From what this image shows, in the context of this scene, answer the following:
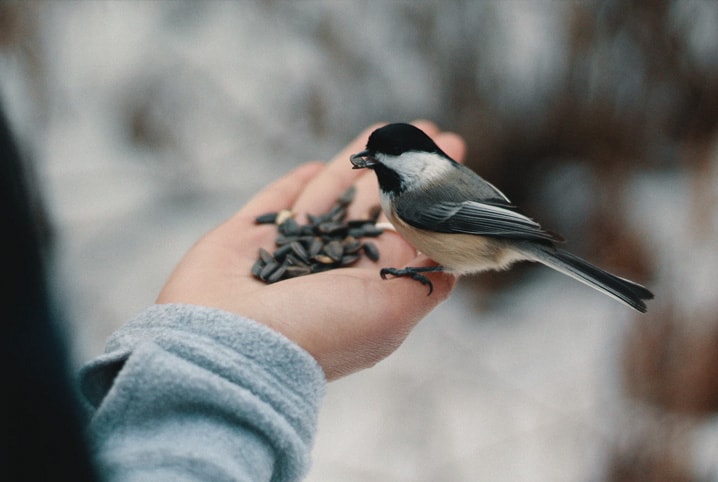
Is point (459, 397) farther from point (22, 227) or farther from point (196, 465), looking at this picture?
point (22, 227)

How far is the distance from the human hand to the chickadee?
0.25 ft

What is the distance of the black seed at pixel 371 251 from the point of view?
1254mm

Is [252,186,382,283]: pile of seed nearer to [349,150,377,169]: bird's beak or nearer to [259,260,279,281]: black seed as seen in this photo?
[259,260,279,281]: black seed

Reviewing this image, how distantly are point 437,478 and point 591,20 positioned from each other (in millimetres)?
1312

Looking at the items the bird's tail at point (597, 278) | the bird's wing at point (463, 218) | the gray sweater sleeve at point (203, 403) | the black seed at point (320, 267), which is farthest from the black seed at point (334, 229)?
the gray sweater sleeve at point (203, 403)

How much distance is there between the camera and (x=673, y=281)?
1.61 metres

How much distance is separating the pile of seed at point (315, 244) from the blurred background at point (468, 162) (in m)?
0.61

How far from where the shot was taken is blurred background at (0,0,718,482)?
1666 mm

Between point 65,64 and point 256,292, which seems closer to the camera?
point 256,292

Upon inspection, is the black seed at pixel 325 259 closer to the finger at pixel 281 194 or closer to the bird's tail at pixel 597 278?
the finger at pixel 281 194

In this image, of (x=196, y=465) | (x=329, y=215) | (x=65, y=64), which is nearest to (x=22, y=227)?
(x=196, y=465)

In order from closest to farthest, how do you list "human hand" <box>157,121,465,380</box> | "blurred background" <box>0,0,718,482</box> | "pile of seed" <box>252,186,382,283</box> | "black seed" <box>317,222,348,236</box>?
"human hand" <box>157,121,465,380</box>, "pile of seed" <box>252,186,382,283</box>, "black seed" <box>317,222,348,236</box>, "blurred background" <box>0,0,718,482</box>

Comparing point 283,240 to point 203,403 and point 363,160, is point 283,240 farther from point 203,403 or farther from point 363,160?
point 203,403

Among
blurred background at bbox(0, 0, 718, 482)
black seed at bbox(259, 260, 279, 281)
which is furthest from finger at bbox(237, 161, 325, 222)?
blurred background at bbox(0, 0, 718, 482)
